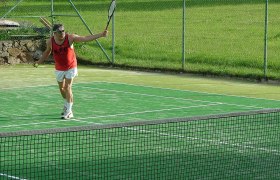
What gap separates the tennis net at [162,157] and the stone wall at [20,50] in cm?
1319

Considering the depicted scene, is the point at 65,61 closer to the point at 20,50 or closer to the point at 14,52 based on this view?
the point at 14,52

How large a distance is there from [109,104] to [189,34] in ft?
43.4

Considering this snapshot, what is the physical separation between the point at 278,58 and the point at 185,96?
691 centimetres

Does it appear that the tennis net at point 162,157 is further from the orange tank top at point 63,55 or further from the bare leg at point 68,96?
the orange tank top at point 63,55

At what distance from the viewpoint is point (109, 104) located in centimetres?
1809

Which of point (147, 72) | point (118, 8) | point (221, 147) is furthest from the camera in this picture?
point (118, 8)

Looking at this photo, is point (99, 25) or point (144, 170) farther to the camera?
point (99, 25)

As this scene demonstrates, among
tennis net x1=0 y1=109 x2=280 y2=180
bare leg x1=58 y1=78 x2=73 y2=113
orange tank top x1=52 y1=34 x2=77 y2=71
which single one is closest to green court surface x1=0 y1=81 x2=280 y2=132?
bare leg x1=58 y1=78 x2=73 y2=113

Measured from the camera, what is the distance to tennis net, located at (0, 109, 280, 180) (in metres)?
10.9

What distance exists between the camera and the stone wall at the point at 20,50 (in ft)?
87.2

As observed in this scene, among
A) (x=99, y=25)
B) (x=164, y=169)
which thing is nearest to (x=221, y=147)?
(x=164, y=169)

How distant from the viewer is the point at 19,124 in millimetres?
15305

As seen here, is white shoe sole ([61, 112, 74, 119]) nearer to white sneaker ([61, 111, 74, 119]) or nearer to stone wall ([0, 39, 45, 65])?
white sneaker ([61, 111, 74, 119])

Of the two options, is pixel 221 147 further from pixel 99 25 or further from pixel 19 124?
pixel 99 25
